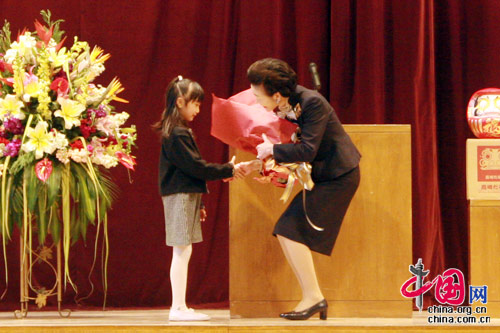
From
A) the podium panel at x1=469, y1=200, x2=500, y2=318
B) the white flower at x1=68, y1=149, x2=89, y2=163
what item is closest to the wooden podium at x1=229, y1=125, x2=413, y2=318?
the podium panel at x1=469, y1=200, x2=500, y2=318

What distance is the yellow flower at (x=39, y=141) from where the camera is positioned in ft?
11.8

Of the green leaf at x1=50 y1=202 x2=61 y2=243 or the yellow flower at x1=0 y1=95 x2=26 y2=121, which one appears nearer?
the yellow flower at x1=0 y1=95 x2=26 y2=121

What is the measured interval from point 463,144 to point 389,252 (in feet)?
Answer: 4.21

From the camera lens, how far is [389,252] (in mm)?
3834

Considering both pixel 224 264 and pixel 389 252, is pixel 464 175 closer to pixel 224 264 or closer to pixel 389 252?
pixel 389 252

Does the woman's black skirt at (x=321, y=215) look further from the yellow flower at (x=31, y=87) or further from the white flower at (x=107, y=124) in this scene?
the yellow flower at (x=31, y=87)

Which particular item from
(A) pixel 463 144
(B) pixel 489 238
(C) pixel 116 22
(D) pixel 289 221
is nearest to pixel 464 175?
(A) pixel 463 144

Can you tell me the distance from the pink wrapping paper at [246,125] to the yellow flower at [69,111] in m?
0.61

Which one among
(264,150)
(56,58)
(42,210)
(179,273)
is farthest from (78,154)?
(264,150)

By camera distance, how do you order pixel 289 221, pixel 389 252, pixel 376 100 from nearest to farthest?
pixel 289 221 → pixel 389 252 → pixel 376 100

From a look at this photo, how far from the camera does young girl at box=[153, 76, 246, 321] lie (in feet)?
11.9

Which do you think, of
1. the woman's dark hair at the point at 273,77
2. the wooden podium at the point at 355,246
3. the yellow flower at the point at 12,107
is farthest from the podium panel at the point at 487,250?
the yellow flower at the point at 12,107

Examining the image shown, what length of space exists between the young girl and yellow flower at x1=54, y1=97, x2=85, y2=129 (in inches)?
Result: 14.7

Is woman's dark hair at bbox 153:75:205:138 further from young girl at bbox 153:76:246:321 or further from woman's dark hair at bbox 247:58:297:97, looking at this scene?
woman's dark hair at bbox 247:58:297:97
